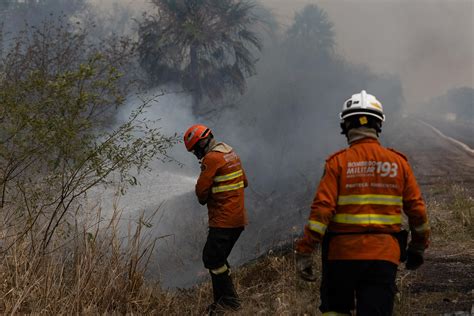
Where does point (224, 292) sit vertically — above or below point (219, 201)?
below

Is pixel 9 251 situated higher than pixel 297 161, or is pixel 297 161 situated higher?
pixel 297 161

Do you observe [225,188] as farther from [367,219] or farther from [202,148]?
[367,219]

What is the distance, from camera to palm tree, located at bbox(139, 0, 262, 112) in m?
20.8

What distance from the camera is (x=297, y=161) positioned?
21.9 metres

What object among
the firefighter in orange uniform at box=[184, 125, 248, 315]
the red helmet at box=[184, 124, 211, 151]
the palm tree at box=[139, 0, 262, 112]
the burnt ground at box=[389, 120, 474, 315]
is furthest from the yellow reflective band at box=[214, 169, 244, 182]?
the palm tree at box=[139, 0, 262, 112]

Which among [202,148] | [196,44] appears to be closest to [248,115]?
[196,44]

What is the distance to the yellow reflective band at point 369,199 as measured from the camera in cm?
327

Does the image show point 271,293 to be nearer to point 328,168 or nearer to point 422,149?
point 328,168

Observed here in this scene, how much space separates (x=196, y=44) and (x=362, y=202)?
18.4 metres

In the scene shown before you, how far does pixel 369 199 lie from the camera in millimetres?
3268

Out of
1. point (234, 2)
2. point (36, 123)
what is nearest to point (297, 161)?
point (234, 2)

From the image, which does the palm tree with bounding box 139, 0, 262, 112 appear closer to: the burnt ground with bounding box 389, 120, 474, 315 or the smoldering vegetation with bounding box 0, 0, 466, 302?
the smoldering vegetation with bounding box 0, 0, 466, 302

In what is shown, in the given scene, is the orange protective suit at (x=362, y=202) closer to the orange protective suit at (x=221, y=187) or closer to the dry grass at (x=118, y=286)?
the dry grass at (x=118, y=286)

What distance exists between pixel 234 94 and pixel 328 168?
20472 millimetres
